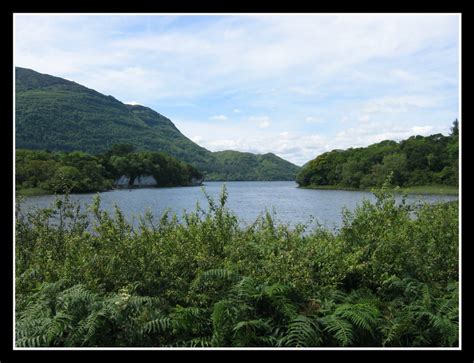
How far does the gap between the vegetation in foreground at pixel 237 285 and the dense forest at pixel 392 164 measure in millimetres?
9417

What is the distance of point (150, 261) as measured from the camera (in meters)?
4.64

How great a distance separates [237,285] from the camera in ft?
13.4

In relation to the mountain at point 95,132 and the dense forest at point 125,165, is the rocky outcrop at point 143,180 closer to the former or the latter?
the dense forest at point 125,165

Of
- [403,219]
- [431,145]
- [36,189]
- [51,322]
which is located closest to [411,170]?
[431,145]

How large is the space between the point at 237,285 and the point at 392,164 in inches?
552

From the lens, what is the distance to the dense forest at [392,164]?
49.6 feet

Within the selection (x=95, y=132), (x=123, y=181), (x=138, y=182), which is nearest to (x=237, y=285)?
(x=138, y=182)

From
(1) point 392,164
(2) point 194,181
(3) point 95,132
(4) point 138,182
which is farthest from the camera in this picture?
(3) point 95,132

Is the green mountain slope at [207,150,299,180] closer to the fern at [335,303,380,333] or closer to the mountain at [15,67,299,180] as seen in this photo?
the mountain at [15,67,299,180]

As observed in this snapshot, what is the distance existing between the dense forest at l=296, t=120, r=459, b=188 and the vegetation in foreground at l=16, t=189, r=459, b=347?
9417 mm

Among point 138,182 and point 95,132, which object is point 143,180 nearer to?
point 138,182

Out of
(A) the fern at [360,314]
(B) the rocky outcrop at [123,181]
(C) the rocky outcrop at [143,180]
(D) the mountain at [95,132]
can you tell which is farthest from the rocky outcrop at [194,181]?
(A) the fern at [360,314]
